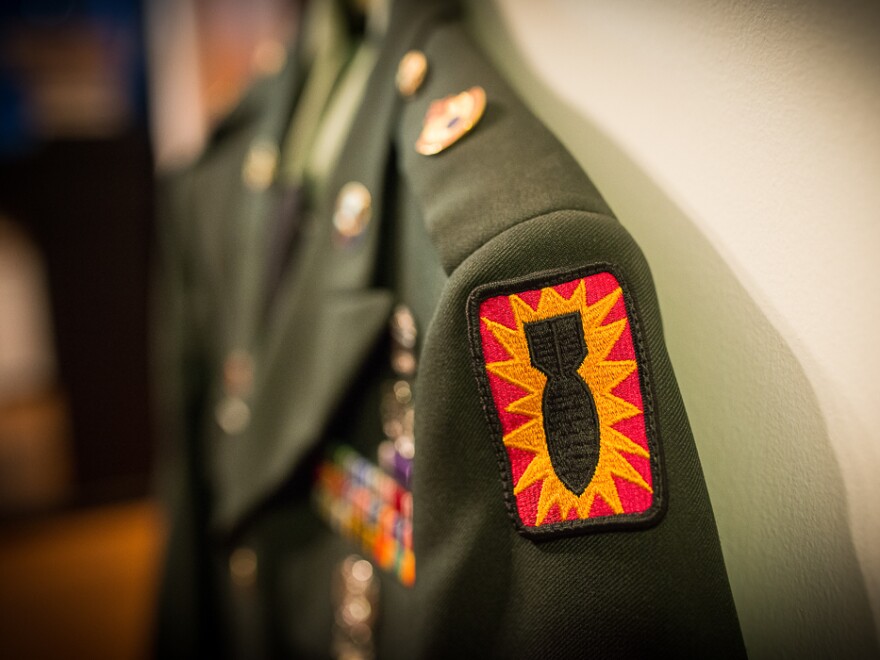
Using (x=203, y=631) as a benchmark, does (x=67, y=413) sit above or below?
above

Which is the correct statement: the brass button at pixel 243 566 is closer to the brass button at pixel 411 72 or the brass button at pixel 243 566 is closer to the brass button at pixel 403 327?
the brass button at pixel 403 327

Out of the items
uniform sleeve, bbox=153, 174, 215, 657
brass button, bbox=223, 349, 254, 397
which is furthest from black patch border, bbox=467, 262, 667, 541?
uniform sleeve, bbox=153, 174, 215, 657

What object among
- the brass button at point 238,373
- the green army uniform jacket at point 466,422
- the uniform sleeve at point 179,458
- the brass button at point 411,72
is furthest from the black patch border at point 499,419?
the uniform sleeve at point 179,458

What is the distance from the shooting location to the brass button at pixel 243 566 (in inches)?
26.6

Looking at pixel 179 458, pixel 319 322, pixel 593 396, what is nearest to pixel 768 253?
pixel 593 396

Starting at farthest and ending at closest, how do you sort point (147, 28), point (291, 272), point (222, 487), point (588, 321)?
1. point (147, 28)
2. point (222, 487)
3. point (291, 272)
4. point (588, 321)

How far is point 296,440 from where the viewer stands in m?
0.57

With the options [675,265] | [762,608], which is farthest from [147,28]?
[762,608]

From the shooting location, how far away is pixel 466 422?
1.29 feet

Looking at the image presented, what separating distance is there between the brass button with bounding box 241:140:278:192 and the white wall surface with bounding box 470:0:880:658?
0.41m

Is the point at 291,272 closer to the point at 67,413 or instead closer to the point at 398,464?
the point at 398,464

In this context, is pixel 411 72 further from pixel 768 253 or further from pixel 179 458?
pixel 179 458

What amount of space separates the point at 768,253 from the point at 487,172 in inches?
7.5

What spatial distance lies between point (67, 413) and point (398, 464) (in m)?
1.81
